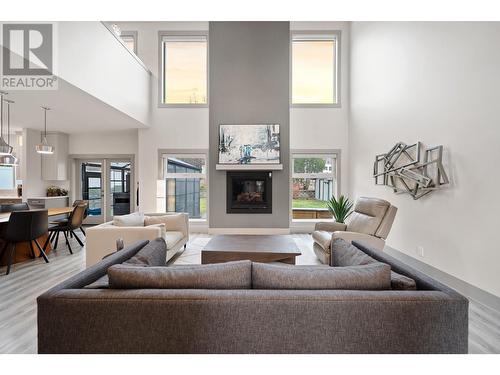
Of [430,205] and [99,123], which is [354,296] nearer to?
[430,205]

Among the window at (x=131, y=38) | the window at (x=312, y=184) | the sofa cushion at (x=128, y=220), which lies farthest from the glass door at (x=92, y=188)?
the window at (x=312, y=184)

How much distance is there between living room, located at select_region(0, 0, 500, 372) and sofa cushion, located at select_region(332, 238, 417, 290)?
14 millimetres

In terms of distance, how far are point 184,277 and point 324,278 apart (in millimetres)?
724

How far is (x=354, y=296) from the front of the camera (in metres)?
1.27

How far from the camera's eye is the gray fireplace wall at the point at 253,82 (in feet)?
20.3

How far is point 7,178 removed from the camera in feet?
23.6

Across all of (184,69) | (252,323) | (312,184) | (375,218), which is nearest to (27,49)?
(252,323)

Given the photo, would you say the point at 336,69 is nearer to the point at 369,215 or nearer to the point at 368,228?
the point at 369,215

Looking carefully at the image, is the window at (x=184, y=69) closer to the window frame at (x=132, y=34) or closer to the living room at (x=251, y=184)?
the living room at (x=251, y=184)

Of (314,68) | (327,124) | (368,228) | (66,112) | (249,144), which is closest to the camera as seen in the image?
(368,228)

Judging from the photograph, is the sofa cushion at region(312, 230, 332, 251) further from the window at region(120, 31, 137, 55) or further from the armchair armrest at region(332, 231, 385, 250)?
the window at region(120, 31, 137, 55)

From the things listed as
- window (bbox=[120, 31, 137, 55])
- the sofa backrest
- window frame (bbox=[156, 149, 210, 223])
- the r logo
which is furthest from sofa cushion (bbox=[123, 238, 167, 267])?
window (bbox=[120, 31, 137, 55])
